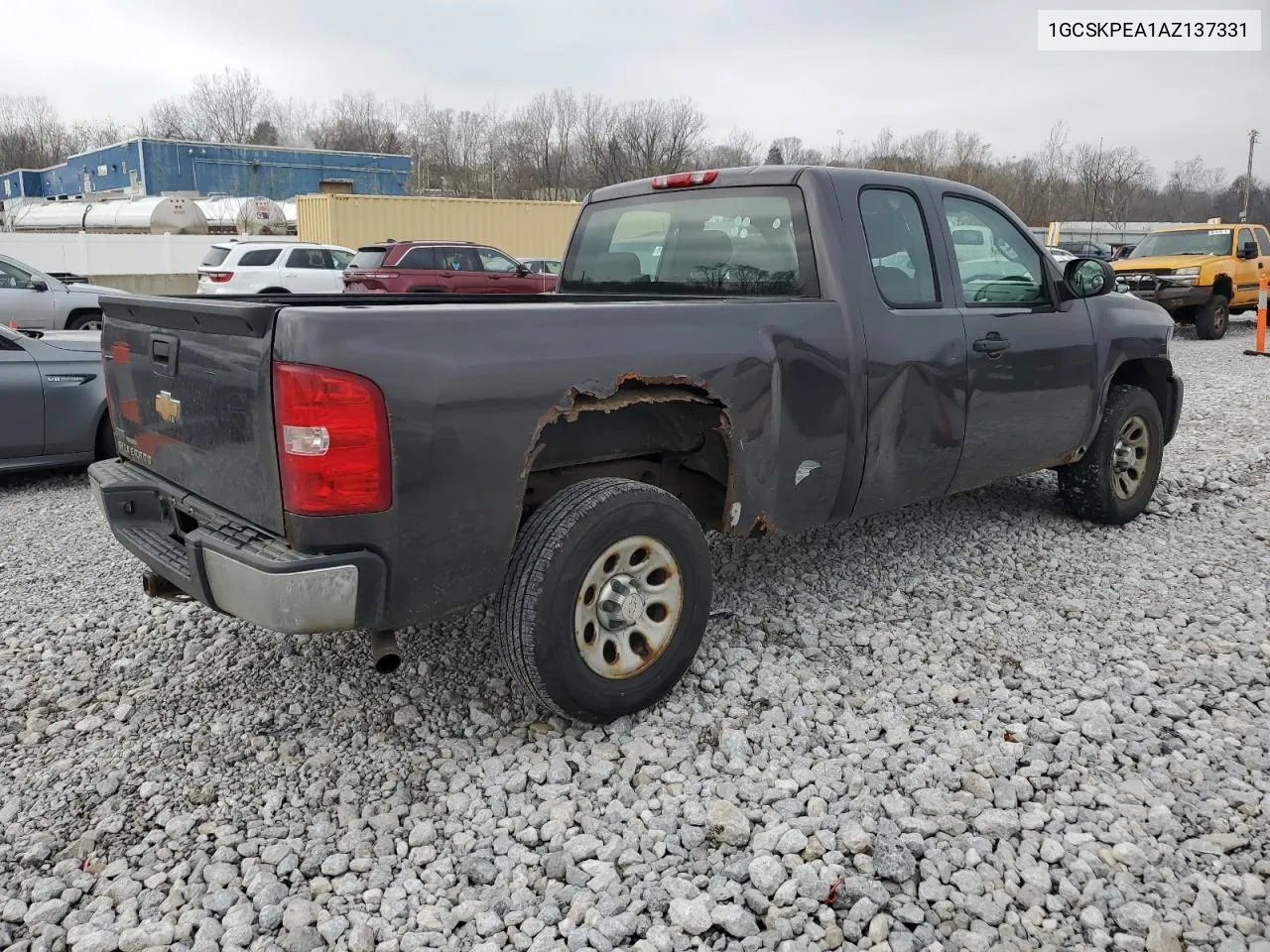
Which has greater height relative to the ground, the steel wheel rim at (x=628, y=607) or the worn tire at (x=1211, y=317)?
the worn tire at (x=1211, y=317)

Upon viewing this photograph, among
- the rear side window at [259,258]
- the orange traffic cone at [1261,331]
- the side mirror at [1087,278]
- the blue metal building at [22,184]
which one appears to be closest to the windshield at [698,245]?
the side mirror at [1087,278]

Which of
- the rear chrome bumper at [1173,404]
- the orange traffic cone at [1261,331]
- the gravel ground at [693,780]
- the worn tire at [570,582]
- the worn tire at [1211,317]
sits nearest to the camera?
the gravel ground at [693,780]

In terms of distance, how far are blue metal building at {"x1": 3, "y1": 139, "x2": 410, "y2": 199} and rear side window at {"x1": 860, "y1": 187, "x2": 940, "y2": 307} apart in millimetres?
55889

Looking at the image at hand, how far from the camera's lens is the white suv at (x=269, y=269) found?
62.0 ft

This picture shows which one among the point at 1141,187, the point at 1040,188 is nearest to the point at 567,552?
the point at 1040,188

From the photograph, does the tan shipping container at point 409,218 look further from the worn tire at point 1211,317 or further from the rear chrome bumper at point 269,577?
the rear chrome bumper at point 269,577

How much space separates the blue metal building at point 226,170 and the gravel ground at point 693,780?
184 feet

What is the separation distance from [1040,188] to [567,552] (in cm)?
7465

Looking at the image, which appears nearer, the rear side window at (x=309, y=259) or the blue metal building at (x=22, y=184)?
the rear side window at (x=309, y=259)

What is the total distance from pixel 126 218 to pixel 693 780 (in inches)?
Result: 1701

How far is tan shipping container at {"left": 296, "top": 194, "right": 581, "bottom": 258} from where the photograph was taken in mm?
27141

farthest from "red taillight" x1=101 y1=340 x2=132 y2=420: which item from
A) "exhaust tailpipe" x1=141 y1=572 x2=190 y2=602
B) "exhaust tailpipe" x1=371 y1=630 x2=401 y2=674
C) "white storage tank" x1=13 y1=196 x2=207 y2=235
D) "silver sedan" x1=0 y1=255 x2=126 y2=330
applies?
"white storage tank" x1=13 y1=196 x2=207 y2=235

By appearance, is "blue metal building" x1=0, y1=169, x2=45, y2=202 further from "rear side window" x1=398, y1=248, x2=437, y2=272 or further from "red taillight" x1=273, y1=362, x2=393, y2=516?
"red taillight" x1=273, y1=362, x2=393, y2=516

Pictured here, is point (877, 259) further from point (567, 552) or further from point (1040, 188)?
point (1040, 188)
